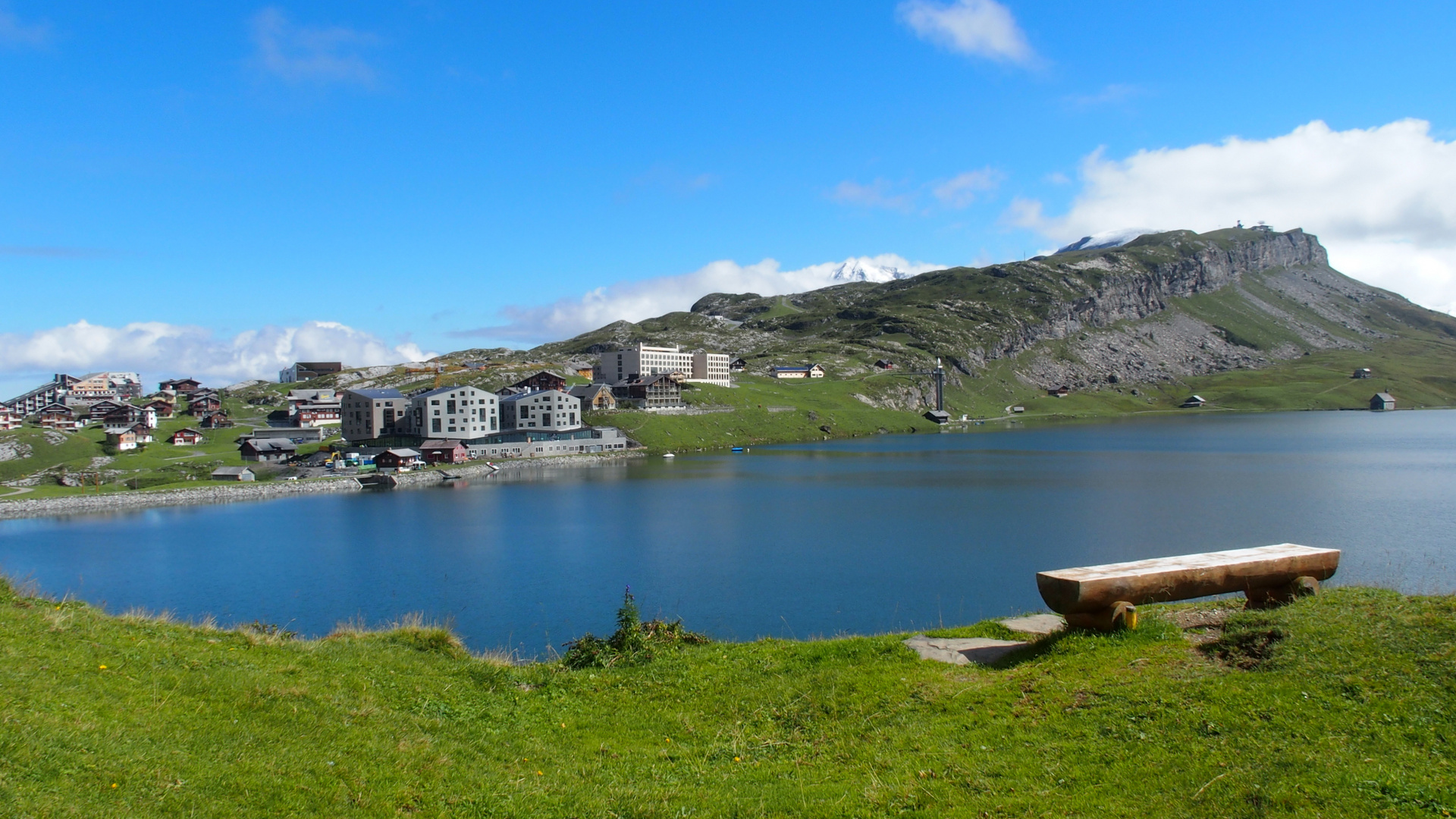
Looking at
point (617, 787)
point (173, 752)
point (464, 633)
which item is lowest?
point (464, 633)

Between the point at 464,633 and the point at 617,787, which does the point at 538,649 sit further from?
the point at 617,787

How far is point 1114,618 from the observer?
1110cm

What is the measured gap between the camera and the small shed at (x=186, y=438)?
355ft

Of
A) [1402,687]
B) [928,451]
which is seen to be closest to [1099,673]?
[1402,687]

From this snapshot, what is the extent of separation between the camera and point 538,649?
92.9ft

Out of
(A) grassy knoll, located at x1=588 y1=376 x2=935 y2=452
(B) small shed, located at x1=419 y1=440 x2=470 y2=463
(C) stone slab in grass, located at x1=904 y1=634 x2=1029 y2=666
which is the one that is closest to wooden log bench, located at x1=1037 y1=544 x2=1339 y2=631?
(C) stone slab in grass, located at x1=904 y1=634 x2=1029 y2=666

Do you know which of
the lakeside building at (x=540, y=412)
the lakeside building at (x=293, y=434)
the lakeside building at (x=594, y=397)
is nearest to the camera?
the lakeside building at (x=293, y=434)

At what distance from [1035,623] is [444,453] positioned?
97.9 m

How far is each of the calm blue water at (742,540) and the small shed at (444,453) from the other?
16610 mm

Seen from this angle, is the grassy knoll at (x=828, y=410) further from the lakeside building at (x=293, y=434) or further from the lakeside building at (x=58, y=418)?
the lakeside building at (x=58, y=418)

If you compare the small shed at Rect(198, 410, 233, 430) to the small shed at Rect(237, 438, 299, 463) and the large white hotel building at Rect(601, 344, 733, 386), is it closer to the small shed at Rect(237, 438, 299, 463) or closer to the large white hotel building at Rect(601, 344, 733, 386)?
the small shed at Rect(237, 438, 299, 463)

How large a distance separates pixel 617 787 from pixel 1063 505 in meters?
57.7

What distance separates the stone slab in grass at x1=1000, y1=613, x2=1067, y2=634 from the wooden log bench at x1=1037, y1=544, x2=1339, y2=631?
1.57m

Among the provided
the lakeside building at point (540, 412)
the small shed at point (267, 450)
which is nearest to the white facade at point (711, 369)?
the lakeside building at point (540, 412)
